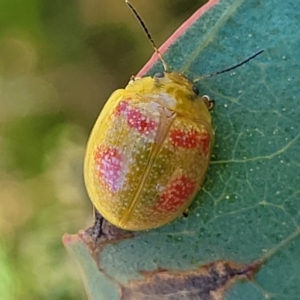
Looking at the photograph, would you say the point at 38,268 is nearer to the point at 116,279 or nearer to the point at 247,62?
the point at 116,279

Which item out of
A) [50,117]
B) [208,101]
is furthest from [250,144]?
[50,117]

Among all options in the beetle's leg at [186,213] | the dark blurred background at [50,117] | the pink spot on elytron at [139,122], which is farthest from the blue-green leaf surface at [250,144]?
the dark blurred background at [50,117]

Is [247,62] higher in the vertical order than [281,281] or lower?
higher

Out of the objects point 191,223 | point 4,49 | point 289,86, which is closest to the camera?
point 289,86

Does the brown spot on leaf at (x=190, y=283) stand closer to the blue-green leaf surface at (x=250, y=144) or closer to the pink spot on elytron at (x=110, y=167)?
the blue-green leaf surface at (x=250, y=144)

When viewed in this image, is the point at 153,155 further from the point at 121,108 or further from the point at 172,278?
the point at 172,278

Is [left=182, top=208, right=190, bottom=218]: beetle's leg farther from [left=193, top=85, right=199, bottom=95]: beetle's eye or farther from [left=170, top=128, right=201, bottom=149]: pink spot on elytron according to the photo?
[left=193, top=85, right=199, bottom=95]: beetle's eye

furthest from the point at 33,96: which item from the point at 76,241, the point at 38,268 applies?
the point at 76,241
